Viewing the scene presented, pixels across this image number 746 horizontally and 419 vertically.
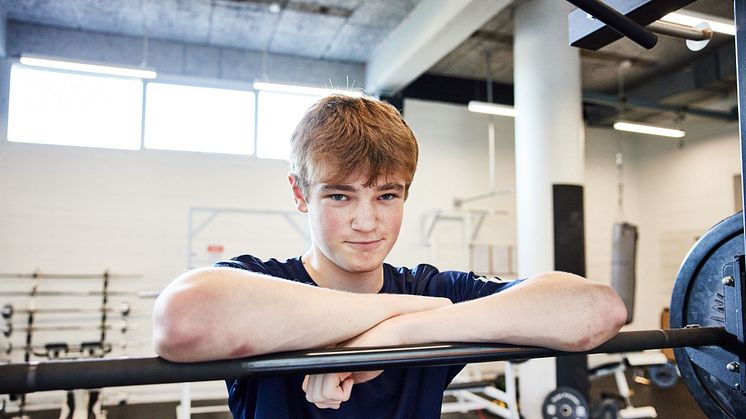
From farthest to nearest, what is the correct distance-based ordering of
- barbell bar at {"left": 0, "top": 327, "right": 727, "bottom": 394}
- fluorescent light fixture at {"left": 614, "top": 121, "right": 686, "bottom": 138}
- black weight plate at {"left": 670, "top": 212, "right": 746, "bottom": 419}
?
fluorescent light fixture at {"left": 614, "top": 121, "right": 686, "bottom": 138} → black weight plate at {"left": 670, "top": 212, "right": 746, "bottom": 419} → barbell bar at {"left": 0, "top": 327, "right": 727, "bottom": 394}

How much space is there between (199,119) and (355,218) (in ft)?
18.8

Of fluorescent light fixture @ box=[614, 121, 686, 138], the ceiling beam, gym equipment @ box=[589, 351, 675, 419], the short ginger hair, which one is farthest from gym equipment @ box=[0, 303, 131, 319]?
fluorescent light fixture @ box=[614, 121, 686, 138]

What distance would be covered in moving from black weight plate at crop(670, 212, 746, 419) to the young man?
0.86ft

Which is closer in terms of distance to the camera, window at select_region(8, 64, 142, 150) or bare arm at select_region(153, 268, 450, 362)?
bare arm at select_region(153, 268, 450, 362)

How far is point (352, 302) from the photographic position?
76cm

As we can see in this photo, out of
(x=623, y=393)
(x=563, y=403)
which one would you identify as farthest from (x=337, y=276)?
(x=623, y=393)

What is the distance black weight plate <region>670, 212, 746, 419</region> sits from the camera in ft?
3.11

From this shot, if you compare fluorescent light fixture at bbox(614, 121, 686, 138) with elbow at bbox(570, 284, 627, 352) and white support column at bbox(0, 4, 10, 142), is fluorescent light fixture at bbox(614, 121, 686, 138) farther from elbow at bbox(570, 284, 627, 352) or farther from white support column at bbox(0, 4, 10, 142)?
white support column at bbox(0, 4, 10, 142)

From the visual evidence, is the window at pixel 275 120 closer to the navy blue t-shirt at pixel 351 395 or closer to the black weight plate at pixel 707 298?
the navy blue t-shirt at pixel 351 395

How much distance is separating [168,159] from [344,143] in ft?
18.1

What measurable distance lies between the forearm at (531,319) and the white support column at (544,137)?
3821 mm

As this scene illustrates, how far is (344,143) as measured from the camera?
992 mm

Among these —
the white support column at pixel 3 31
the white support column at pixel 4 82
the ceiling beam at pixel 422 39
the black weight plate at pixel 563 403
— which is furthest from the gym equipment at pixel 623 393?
the white support column at pixel 3 31

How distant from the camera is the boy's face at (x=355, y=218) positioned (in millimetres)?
972
